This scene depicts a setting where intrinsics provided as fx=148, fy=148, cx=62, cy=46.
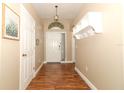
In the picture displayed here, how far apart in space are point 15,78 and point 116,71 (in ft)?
5.32

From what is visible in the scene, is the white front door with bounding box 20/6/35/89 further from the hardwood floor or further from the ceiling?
the ceiling

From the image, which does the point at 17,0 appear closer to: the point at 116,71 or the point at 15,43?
the point at 15,43

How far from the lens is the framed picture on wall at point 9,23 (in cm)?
191

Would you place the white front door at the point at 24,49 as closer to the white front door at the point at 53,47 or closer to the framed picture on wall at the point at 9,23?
the framed picture on wall at the point at 9,23

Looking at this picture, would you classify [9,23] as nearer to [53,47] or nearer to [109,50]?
[109,50]

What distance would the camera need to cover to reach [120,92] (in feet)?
3.46

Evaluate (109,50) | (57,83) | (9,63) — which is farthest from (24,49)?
(109,50)

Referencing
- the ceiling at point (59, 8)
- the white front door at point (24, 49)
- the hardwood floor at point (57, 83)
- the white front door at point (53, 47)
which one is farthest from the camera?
the white front door at point (53, 47)

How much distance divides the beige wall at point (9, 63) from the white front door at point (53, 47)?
197 inches

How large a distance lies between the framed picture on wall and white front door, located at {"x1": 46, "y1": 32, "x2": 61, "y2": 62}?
5.15 meters

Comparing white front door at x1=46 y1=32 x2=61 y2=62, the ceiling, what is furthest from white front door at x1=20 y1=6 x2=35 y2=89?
white front door at x1=46 y1=32 x2=61 y2=62

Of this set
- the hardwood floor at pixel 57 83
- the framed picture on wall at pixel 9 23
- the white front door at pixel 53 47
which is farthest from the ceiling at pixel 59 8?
the white front door at pixel 53 47

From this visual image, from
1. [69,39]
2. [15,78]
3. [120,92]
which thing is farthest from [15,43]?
[69,39]

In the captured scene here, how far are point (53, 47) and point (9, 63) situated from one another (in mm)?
5512
